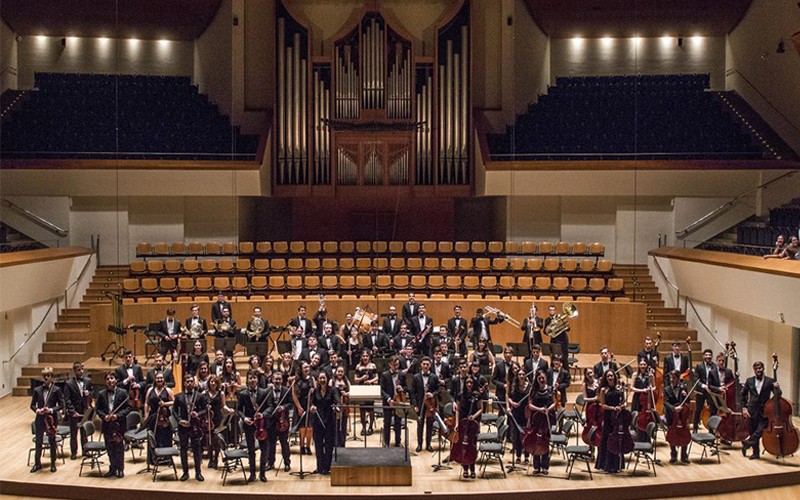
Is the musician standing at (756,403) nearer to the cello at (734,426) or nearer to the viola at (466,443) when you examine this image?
the cello at (734,426)

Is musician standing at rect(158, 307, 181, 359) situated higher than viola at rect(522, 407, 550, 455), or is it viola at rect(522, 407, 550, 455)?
musician standing at rect(158, 307, 181, 359)

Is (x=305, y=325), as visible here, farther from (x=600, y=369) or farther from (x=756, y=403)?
(x=756, y=403)

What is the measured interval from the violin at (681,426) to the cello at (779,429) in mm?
958

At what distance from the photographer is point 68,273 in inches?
655

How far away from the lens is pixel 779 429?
11109 mm

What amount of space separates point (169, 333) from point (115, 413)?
3.28m

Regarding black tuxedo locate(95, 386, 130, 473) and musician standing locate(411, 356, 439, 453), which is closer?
black tuxedo locate(95, 386, 130, 473)

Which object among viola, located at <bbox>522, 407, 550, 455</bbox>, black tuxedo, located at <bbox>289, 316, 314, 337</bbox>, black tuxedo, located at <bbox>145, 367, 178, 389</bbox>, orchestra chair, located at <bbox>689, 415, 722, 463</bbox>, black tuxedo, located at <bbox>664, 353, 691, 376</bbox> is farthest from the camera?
black tuxedo, located at <bbox>289, 316, 314, 337</bbox>

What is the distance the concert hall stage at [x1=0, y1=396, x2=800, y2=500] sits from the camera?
10.1m

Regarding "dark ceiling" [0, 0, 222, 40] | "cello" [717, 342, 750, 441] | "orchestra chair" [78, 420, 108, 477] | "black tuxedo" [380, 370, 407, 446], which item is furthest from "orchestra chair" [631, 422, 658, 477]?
"dark ceiling" [0, 0, 222, 40]

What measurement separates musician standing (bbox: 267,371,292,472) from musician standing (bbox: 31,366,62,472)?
2354 mm

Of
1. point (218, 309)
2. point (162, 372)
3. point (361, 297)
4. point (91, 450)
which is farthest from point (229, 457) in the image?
point (361, 297)

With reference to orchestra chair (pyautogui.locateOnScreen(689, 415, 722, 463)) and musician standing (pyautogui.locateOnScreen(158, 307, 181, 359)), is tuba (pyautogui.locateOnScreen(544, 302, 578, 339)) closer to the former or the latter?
orchestra chair (pyautogui.locateOnScreen(689, 415, 722, 463))

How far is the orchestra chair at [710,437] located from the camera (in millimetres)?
10992
